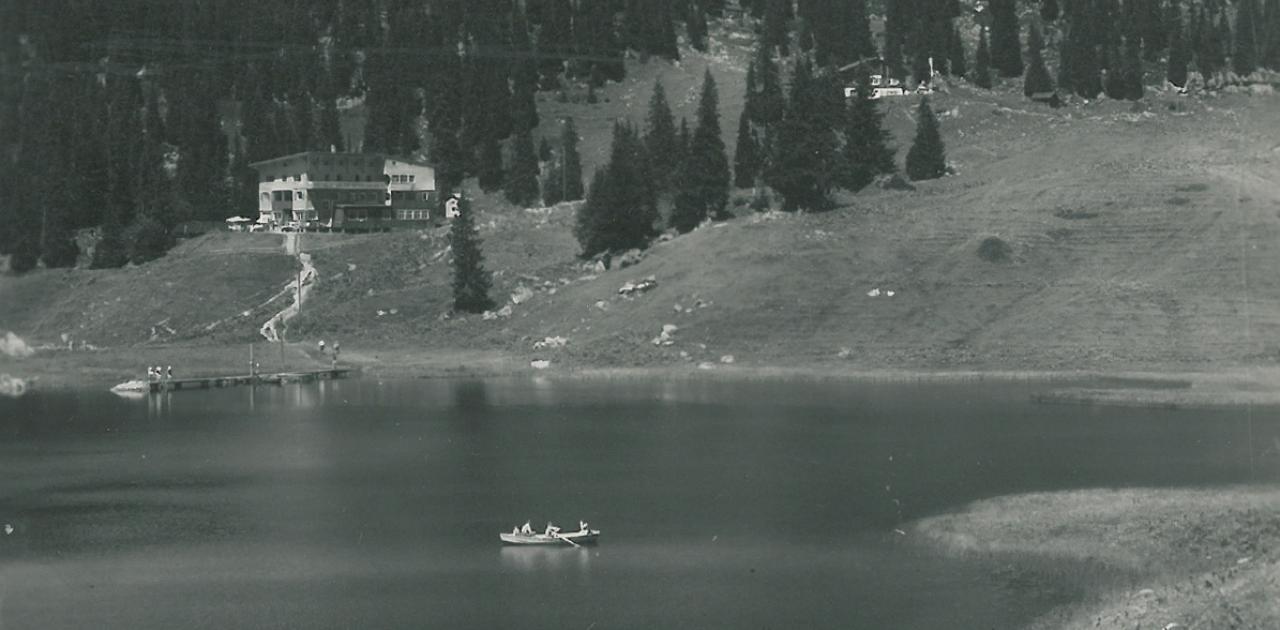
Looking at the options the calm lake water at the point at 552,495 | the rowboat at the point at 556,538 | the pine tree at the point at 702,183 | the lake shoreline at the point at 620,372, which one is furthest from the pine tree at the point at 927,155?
the rowboat at the point at 556,538

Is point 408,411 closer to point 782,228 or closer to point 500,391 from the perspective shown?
point 500,391

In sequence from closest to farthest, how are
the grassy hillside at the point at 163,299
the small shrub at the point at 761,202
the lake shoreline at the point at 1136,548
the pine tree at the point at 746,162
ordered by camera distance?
the lake shoreline at the point at 1136,548 → the grassy hillside at the point at 163,299 → the small shrub at the point at 761,202 → the pine tree at the point at 746,162

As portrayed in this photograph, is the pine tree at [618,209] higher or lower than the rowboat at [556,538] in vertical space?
higher

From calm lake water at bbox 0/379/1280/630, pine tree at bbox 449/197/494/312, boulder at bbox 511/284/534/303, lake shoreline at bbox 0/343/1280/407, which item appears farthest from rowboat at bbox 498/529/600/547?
boulder at bbox 511/284/534/303

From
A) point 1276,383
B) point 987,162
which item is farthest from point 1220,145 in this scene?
point 1276,383

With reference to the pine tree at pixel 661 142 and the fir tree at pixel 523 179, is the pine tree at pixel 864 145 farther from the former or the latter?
the fir tree at pixel 523 179

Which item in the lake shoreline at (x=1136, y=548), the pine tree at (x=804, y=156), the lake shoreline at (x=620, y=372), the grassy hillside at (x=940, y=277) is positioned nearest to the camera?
the lake shoreline at (x=1136, y=548)
